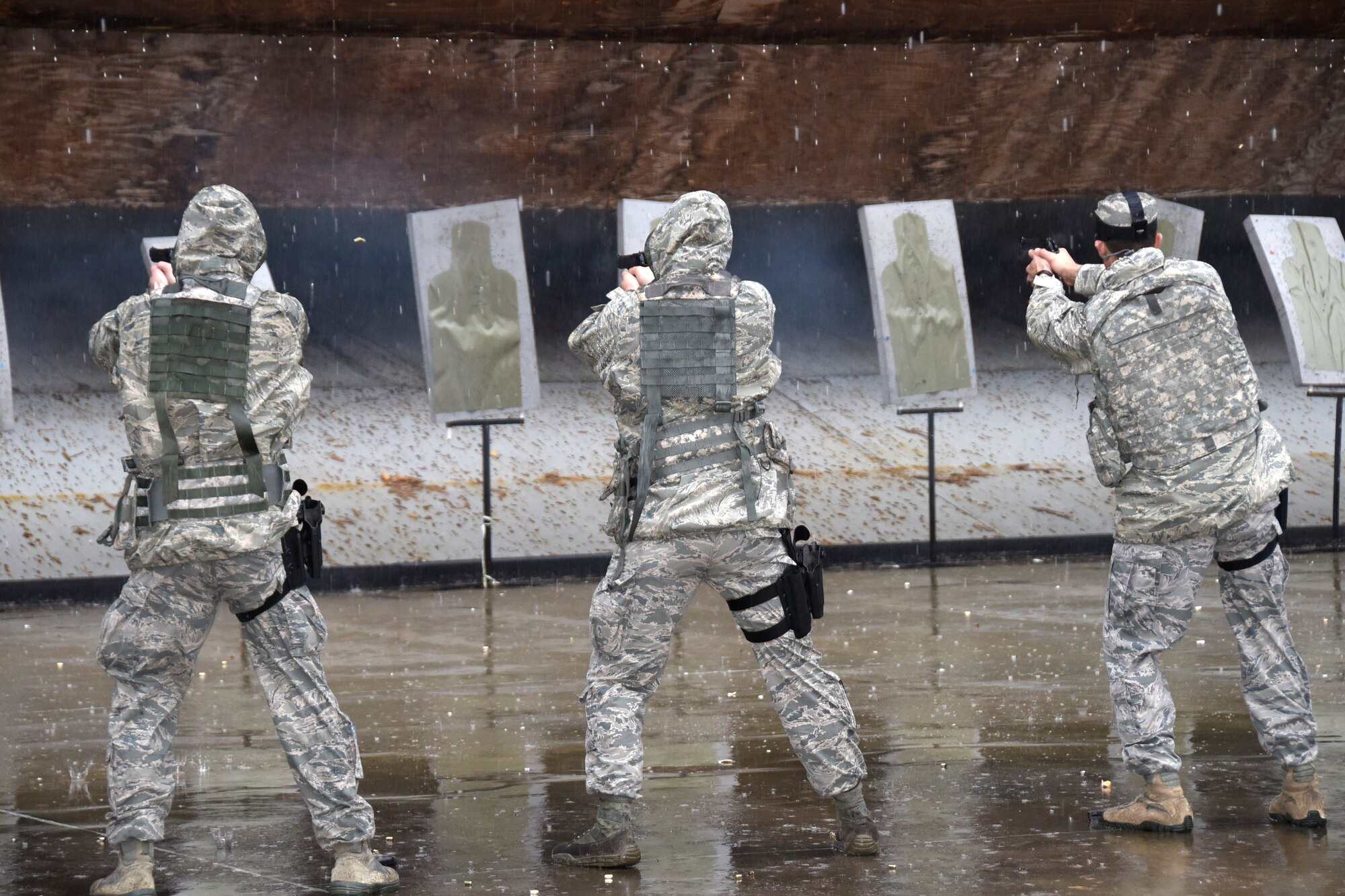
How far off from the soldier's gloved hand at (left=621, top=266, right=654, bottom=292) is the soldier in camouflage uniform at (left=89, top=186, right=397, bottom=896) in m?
0.86

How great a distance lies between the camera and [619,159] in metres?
10.1

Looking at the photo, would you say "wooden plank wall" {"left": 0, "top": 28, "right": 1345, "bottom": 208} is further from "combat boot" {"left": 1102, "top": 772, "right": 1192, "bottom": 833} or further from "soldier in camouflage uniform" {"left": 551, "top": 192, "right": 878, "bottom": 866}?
"combat boot" {"left": 1102, "top": 772, "right": 1192, "bottom": 833}

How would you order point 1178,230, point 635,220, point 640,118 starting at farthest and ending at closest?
point 1178,230 < point 640,118 < point 635,220

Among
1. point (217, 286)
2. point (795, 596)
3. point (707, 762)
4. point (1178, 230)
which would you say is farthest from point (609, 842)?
point (1178, 230)

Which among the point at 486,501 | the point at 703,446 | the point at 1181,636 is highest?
the point at 703,446

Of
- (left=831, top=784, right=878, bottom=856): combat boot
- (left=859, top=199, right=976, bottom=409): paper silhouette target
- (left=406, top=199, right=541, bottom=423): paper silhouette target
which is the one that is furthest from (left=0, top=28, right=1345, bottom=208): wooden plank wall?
(left=831, top=784, right=878, bottom=856): combat boot

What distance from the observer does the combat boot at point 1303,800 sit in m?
4.11

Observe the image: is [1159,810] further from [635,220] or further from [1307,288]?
[1307,288]

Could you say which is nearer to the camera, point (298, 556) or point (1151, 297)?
point (298, 556)

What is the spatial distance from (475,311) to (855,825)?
19.7ft

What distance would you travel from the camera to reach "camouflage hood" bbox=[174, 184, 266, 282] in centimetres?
375

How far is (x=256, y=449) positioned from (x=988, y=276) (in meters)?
10.3

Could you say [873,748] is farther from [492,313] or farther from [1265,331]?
[1265,331]

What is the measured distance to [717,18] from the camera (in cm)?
962
